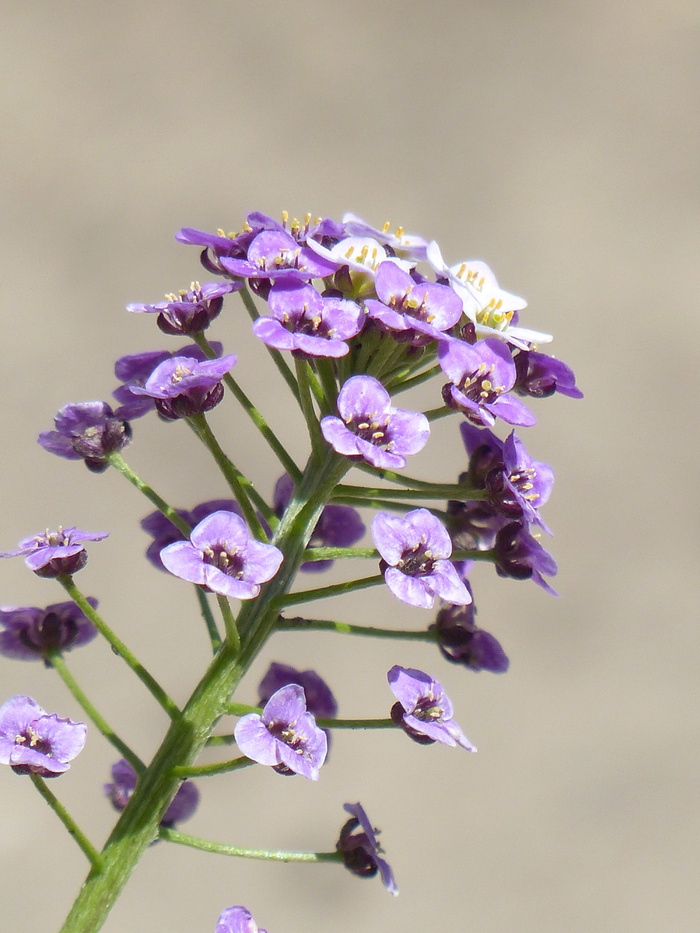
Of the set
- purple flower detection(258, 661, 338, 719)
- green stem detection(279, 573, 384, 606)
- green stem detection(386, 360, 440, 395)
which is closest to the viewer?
green stem detection(279, 573, 384, 606)

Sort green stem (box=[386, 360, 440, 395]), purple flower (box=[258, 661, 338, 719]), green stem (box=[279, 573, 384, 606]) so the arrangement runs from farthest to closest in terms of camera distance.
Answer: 1. purple flower (box=[258, 661, 338, 719])
2. green stem (box=[386, 360, 440, 395])
3. green stem (box=[279, 573, 384, 606])

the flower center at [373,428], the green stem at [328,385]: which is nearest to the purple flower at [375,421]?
the flower center at [373,428]

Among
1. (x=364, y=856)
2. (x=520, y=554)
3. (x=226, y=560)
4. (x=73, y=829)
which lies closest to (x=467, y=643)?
(x=520, y=554)

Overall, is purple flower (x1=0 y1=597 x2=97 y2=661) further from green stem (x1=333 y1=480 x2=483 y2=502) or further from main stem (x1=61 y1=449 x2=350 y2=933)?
green stem (x1=333 y1=480 x2=483 y2=502)

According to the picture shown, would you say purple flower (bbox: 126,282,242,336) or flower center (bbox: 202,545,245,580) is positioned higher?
purple flower (bbox: 126,282,242,336)

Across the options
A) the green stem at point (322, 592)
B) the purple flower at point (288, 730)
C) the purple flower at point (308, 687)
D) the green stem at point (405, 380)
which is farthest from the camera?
the purple flower at point (308, 687)

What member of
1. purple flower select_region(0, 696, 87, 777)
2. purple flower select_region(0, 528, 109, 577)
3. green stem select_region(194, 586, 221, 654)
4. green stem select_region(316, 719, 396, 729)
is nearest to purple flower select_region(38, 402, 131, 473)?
purple flower select_region(0, 528, 109, 577)

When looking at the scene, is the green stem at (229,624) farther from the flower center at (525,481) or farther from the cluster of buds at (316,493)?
the flower center at (525,481)
